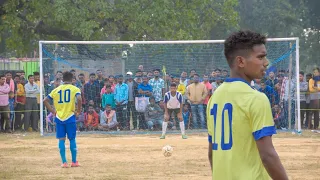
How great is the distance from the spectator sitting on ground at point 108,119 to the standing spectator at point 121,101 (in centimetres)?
19

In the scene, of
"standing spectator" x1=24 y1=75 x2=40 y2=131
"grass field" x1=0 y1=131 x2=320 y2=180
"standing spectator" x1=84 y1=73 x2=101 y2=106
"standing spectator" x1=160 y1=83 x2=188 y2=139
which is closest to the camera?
"grass field" x1=0 y1=131 x2=320 y2=180

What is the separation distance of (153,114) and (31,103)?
4381 mm

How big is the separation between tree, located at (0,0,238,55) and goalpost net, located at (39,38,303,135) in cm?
426

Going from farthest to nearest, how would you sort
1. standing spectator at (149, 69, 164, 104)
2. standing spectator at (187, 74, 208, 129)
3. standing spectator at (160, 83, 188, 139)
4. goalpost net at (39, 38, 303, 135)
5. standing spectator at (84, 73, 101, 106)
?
standing spectator at (84, 73, 101, 106) → standing spectator at (149, 69, 164, 104) → standing spectator at (187, 74, 208, 129) → goalpost net at (39, 38, 303, 135) → standing spectator at (160, 83, 188, 139)

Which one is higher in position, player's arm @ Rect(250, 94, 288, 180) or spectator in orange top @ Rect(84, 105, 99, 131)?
player's arm @ Rect(250, 94, 288, 180)

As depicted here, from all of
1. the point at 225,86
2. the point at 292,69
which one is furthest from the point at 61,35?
the point at 225,86

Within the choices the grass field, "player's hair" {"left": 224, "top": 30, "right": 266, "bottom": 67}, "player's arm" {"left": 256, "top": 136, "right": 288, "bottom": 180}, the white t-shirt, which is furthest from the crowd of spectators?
"player's arm" {"left": 256, "top": 136, "right": 288, "bottom": 180}

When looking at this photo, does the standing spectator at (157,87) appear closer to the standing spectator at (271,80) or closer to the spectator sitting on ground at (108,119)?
the spectator sitting on ground at (108,119)

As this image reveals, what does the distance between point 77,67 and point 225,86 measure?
2024cm

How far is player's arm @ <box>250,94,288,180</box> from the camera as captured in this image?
15.5 ft

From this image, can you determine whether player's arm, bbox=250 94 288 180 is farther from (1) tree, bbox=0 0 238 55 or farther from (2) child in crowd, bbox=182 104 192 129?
(1) tree, bbox=0 0 238 55

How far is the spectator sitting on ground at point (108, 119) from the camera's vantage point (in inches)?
952

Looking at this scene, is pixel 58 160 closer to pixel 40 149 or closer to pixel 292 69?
pixel 40 149

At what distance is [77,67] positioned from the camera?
81.9 feet
